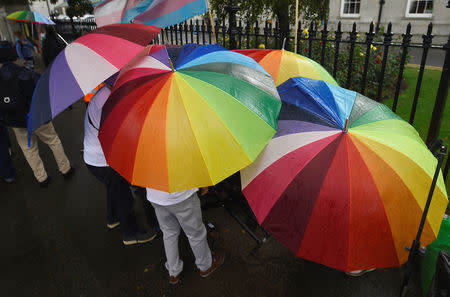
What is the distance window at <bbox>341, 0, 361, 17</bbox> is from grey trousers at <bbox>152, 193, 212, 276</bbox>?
19.9m

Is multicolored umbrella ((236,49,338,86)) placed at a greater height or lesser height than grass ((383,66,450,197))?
greater

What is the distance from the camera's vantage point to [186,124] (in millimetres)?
1610

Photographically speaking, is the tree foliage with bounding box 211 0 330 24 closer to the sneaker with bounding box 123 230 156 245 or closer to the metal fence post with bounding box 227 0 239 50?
the metal fence post with bounding box 227 0 239 50

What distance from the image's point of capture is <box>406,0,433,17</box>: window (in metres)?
15.8

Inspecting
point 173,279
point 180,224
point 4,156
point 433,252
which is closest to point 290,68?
point 180,224

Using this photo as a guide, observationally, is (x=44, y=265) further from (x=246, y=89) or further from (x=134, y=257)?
(x=246, y=89)

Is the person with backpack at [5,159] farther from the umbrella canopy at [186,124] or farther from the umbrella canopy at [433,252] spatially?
the umbrella canopy at [433,252]

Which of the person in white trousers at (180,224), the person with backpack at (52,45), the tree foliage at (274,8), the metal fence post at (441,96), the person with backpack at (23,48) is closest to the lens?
the person in white trousers at (180,224)

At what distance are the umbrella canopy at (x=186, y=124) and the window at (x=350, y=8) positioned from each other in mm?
19960

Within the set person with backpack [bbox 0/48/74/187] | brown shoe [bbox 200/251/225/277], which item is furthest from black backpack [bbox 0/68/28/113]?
brown shoe [bbox 200/251/225/277]

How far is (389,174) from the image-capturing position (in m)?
1.51

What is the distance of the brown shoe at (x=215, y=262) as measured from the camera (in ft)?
9.65

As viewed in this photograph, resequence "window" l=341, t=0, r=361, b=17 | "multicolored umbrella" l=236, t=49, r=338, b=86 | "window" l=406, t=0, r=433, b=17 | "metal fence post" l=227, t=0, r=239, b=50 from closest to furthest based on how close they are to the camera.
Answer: "multicolored umbrella" l=236, t=49, r=338, b=86, "metal fence post" l=227, t=0, r=239, b=50, "window" l=406, t=0, r=433, b=17, "window" l=341, t=0, r=361, b=17

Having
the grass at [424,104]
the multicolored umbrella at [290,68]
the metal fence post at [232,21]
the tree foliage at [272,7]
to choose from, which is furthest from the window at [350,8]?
the multicolored umbrella at [290,68]
